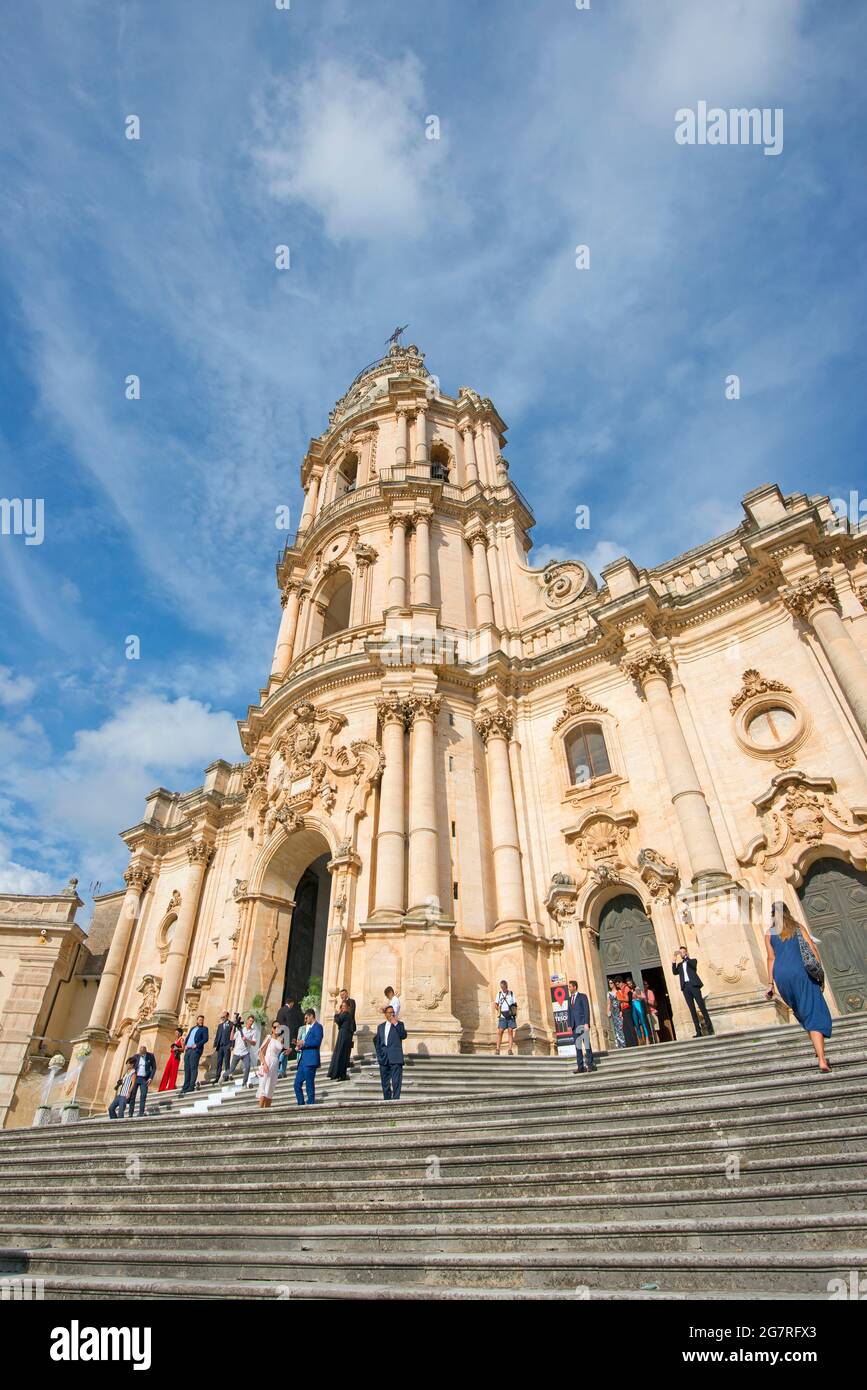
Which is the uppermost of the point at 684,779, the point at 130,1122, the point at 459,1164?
Result: the point at 684,779

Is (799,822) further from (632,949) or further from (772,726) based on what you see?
(632,949)

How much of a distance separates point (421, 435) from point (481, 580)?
27.8ft

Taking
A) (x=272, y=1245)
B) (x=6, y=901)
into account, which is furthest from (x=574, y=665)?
(x=6, y=901)

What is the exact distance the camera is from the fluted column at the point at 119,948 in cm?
2458

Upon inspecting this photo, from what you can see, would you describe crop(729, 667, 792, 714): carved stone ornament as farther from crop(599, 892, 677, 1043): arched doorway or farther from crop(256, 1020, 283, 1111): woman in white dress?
crop(256, 1020, 283, 1111): woman in white dress

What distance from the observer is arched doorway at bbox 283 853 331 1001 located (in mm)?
20641

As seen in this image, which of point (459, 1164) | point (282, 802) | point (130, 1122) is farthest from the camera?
point (282, 802)

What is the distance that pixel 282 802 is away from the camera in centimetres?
2041

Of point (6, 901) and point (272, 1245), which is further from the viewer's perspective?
point (6, 901)

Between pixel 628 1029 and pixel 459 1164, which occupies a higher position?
pixel 628 1029

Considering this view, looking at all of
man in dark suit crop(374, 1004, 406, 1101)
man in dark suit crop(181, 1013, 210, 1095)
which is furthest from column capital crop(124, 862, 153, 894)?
man in dark suit crop(374, 1004, 406, 1101)

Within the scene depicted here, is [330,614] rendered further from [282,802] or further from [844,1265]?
[844,1265]

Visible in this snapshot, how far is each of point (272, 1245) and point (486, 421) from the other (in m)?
30.1

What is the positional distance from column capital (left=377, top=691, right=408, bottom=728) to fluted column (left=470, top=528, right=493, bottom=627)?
452cm
